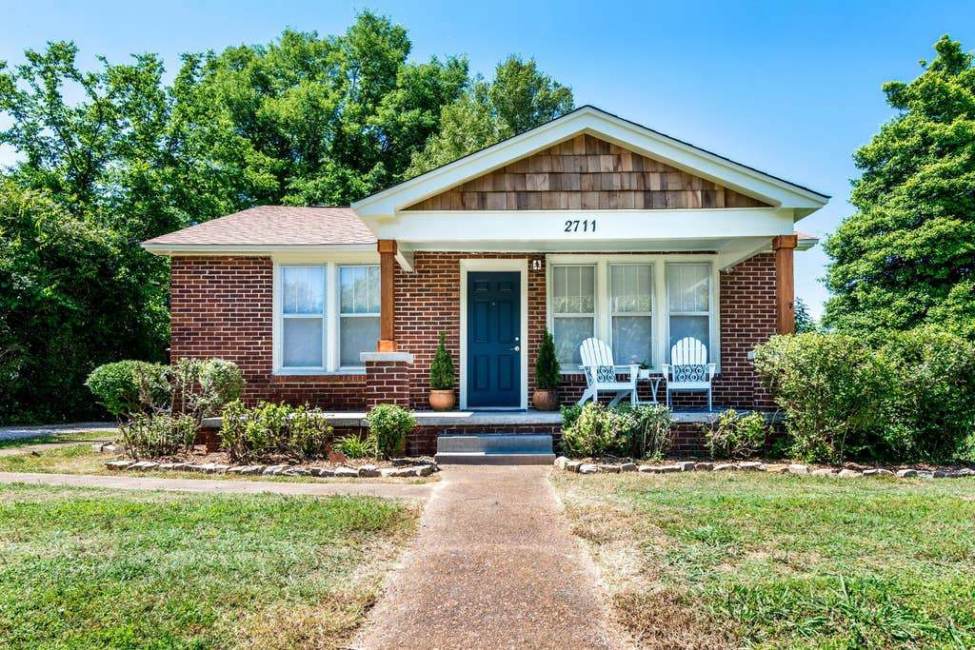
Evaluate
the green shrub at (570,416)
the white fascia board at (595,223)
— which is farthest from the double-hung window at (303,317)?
the green shrub at (570,416)

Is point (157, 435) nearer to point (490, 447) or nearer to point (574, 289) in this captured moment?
point (490, 447)

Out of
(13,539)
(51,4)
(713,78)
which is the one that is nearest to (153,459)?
(13,539)

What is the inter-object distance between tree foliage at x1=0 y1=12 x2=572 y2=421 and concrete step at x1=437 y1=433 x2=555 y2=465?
1015cm

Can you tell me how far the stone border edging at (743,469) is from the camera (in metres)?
A: 6.78

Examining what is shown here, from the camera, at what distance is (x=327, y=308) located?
34.5 feet

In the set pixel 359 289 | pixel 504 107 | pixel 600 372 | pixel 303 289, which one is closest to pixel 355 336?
pixel 359 289

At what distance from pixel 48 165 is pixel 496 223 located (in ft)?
57.5

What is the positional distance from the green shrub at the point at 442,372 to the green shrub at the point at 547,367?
129 centimetres

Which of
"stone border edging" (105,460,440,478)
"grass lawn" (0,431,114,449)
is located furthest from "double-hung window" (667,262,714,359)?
"grass lawn" (0,431,114,449)

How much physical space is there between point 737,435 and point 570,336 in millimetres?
3279

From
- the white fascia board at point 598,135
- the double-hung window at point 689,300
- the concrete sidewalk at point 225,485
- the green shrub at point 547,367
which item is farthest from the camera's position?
the double-hung window at point 689,300

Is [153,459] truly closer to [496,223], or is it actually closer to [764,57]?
[496,223]

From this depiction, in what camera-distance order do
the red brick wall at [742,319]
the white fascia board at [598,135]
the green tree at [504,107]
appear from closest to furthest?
the white fascia board at [598,135] → the red brick wall at [742,319] → the green tree at [504,107]

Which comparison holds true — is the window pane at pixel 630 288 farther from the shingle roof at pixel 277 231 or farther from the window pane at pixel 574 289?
the shingle roof at pixel 277 231
